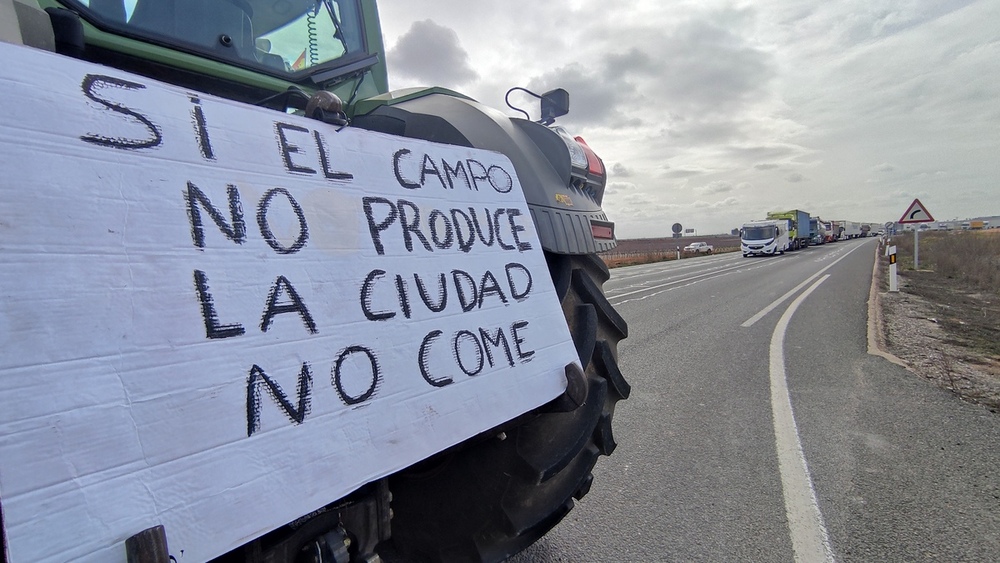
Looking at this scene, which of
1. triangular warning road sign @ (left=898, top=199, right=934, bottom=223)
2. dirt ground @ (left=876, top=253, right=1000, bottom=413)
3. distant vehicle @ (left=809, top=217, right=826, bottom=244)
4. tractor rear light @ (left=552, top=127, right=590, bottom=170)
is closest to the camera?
tractor rear light @ (left=552, top=127, right=590, bottom=170)

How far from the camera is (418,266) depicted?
130 centimetres

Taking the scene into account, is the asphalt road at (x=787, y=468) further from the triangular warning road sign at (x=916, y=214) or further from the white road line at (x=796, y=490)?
the triangular warning road sign at (x=916, y=214)

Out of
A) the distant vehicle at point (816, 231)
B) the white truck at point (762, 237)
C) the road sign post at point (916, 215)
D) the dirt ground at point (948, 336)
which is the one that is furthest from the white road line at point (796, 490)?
A: the distant vehicle at point (816, 231)

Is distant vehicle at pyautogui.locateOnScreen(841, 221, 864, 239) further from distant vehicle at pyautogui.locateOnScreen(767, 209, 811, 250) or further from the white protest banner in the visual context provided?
the white protest banner

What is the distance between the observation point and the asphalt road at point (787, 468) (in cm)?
242

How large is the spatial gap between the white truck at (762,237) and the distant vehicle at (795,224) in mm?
3623

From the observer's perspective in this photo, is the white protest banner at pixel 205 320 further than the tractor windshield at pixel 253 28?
No

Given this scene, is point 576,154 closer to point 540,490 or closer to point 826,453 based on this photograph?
point 540,490

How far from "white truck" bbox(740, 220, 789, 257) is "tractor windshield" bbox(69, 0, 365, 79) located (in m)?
37.9

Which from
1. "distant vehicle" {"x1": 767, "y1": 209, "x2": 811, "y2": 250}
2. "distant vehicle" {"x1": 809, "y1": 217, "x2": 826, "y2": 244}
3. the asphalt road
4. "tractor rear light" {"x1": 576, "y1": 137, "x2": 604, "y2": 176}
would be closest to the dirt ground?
the asphalt road

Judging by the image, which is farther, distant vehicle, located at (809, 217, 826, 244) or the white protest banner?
distant vehicle, located at (809, 217, 826, 244)

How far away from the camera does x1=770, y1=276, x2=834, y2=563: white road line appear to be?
7.80 feet

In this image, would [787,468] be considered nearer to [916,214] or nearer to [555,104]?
[555,104]

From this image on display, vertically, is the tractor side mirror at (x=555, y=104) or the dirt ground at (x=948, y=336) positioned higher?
the tractor side mirror at (x=555, y=104)
